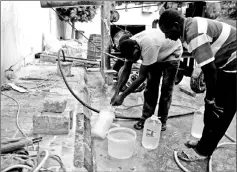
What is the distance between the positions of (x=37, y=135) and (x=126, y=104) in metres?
2.67

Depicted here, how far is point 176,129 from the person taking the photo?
158 inches

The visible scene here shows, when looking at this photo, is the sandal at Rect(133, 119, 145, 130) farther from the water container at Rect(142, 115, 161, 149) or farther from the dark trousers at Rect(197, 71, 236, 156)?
the dark trousers at Rect(197, 71, 236, 156)

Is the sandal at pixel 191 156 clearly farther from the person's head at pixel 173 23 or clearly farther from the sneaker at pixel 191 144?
the person's head at pixel 173 23

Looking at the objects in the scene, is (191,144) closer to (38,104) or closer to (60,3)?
(38,104)

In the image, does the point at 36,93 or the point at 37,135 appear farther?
the point at 36,93

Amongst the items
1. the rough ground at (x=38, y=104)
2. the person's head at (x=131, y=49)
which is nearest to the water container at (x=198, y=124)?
the person's head at (x=131, y=49)

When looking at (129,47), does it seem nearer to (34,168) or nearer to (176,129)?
(176,129)

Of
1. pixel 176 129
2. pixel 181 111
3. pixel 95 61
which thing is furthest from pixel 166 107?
pixel 95 61

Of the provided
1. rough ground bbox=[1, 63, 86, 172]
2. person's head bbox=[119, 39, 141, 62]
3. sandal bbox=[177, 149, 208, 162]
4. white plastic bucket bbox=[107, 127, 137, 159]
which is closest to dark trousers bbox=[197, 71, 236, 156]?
sandal bbox=[177, 149, 208, 162]

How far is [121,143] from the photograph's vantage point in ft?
9.80

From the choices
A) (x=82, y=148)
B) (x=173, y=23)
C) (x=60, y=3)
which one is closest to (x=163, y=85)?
(x=173, y=23)

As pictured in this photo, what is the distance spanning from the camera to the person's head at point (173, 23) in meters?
2.66

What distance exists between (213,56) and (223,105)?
636 mm

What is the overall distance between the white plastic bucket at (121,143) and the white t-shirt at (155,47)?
1033mm
